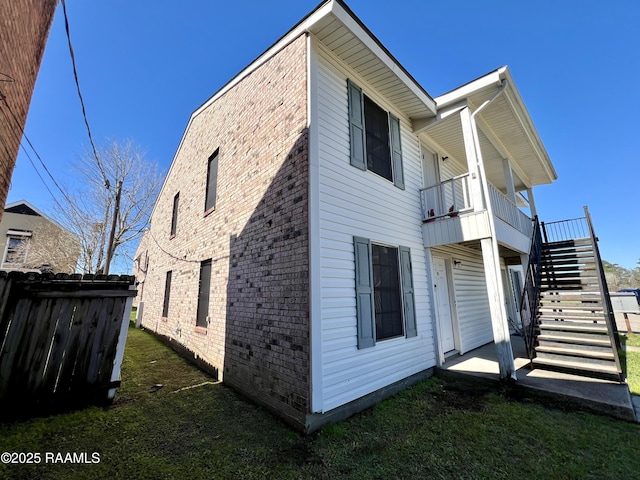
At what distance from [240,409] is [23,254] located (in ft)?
73.3

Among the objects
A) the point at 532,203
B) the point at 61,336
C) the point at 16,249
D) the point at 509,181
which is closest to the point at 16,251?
the point at 16,249

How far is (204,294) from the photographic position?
6.70 metres

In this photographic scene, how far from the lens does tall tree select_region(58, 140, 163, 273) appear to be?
49.4 feet

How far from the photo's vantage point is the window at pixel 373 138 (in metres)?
5.00

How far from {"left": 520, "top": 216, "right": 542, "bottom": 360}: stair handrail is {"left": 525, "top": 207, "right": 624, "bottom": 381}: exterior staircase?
22 millimetres

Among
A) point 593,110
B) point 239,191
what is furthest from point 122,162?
point 593,110

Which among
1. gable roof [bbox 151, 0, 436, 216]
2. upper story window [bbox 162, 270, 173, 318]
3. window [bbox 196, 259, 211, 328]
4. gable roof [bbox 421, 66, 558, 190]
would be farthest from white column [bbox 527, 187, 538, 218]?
upper story window [bbox 162, 270, 173, 318]

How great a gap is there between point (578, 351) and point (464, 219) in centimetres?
341

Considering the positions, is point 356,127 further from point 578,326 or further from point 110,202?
point 110,202

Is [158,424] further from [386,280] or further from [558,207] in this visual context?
[558,207]

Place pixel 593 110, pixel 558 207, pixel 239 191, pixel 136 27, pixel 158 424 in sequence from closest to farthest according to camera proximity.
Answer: pixel 158 424, pixel 239 191, pixel 136 27, pixel 593 110, pixel 558 207

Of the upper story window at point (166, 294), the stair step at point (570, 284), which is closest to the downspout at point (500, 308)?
the stair step at point (570, 284)

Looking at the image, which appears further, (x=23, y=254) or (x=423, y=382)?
(x=23, y=254)

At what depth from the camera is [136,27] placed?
655 cm
